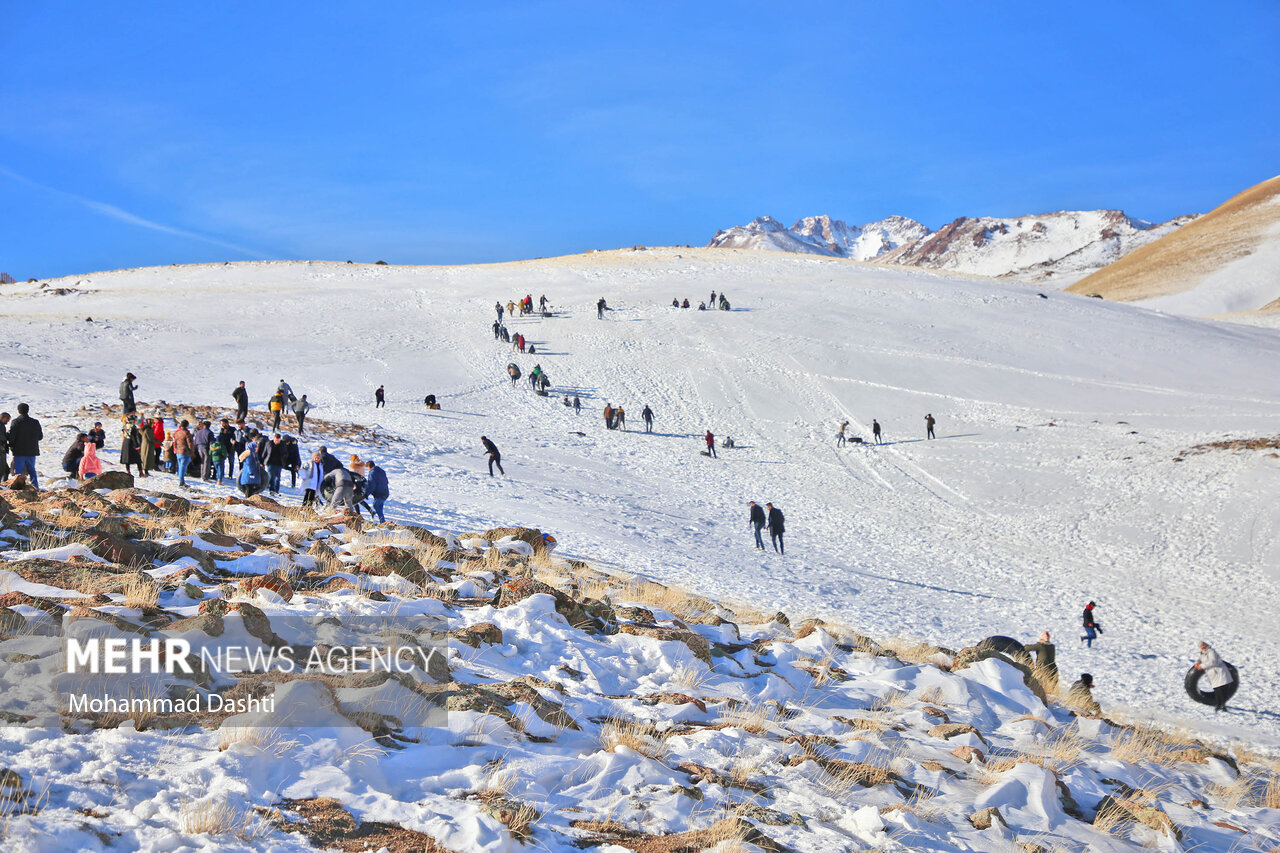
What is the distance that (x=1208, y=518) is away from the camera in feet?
79.8

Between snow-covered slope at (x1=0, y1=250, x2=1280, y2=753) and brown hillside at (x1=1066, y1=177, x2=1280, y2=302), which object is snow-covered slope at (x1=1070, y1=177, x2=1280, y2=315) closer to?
brown hillside at (x1=1066, y1=177, x2=1280, y2=302)

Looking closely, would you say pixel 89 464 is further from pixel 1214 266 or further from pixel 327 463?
pixel 1214 266

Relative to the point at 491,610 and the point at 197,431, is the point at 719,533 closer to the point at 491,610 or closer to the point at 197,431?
the point at 197,431

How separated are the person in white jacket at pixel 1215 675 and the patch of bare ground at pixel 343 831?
43.8 feet

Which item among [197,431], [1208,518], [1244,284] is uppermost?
[1244,284]

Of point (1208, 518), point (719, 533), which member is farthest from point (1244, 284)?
point (719, 533)

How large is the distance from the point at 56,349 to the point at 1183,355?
59600mm

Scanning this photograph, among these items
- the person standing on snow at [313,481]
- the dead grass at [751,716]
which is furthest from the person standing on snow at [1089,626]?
the person standing on snow at [313,481]

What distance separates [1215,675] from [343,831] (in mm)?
13976

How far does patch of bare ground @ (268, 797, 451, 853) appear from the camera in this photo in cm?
389

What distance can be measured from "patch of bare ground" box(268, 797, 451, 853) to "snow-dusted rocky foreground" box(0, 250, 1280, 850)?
80 millimetres

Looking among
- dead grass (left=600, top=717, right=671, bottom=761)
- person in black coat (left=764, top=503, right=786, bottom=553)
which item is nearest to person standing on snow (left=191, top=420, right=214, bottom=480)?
person in black coat (left=764, top=503, right=786, bottom=553)

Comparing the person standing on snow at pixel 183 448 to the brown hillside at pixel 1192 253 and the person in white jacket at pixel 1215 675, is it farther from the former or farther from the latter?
the brown hillside at pixel 1192 253

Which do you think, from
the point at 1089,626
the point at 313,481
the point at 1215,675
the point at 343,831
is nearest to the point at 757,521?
the point at 1089,626
